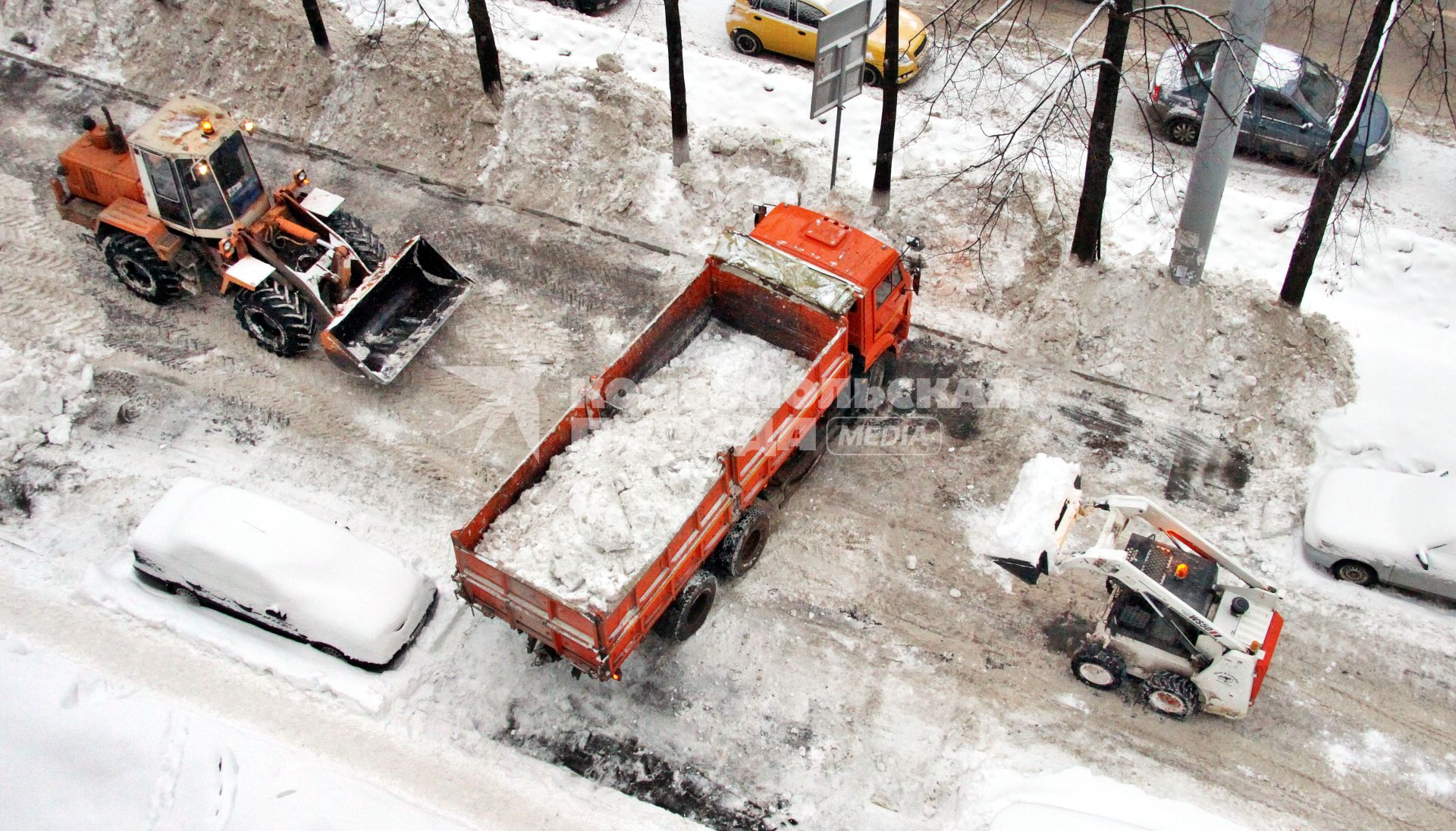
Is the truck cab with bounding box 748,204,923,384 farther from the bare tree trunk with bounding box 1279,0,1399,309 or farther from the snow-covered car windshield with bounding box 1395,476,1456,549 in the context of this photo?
the snow-covered car windshield with bounding box 1395,476,1456,549

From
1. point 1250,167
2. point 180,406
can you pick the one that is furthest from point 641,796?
point 1250,167

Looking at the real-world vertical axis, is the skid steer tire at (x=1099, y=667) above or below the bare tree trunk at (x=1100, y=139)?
below

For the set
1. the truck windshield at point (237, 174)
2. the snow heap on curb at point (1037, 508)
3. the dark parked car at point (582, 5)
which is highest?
the dark parked car at point (582, 5)

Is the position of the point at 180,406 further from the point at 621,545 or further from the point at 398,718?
the point at 621,545

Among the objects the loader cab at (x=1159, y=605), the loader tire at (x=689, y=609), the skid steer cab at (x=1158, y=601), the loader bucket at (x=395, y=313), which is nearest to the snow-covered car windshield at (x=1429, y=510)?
the skid steer cab at (x=1158, y=601)

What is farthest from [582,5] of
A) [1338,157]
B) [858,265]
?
[1338,157]

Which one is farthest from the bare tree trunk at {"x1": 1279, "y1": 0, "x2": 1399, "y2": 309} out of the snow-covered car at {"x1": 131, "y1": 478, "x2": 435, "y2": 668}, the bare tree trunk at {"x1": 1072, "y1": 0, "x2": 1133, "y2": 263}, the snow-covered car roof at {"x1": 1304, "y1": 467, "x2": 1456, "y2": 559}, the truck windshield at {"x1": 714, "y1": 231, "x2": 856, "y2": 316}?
the snow-covered car at {"x1": 131, "y1": 478, "x2": 435, "y2": 668}

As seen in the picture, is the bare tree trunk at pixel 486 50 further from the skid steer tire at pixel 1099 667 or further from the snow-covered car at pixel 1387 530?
the snow-covered car at pixel 1387 530
